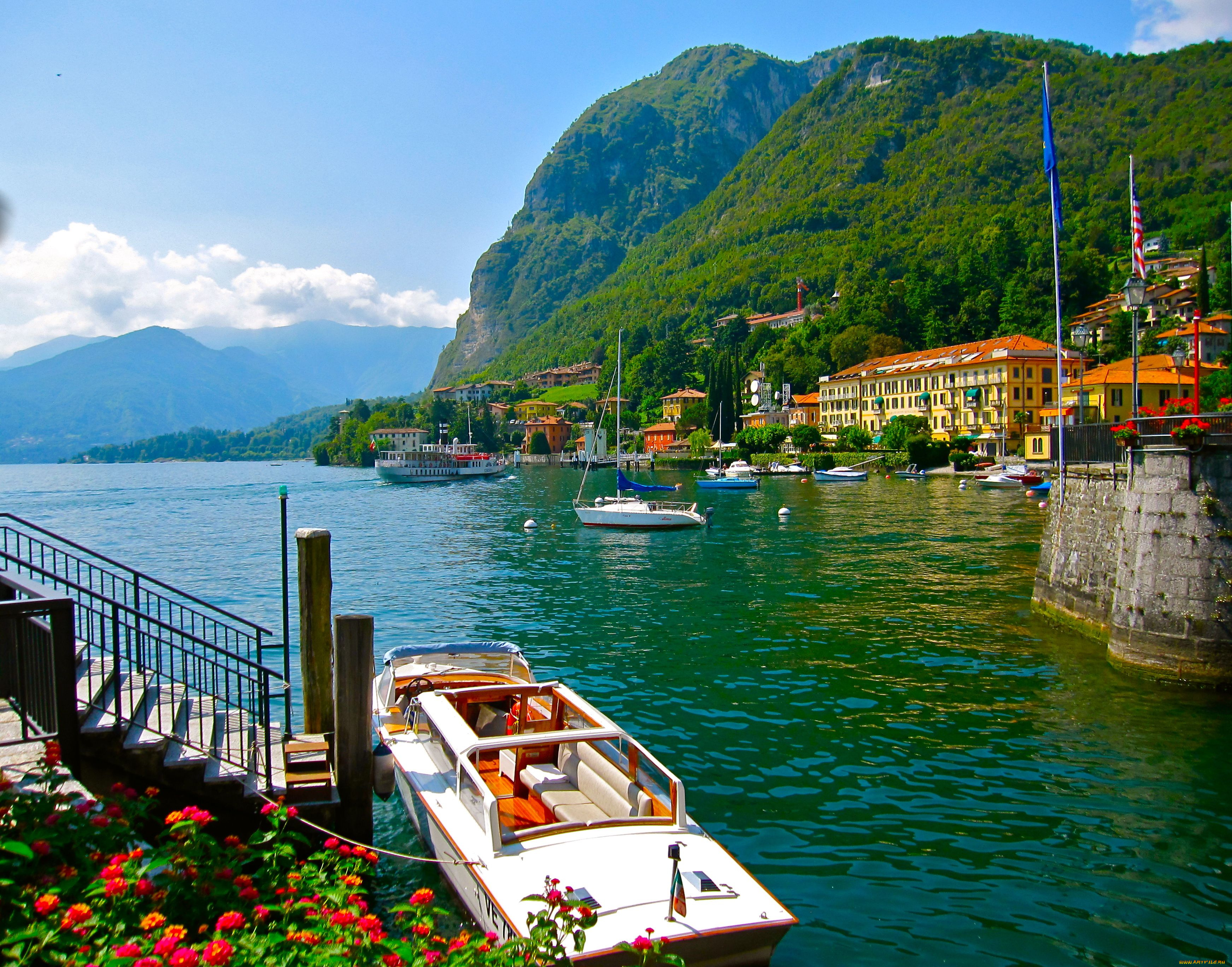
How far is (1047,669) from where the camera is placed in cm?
1562

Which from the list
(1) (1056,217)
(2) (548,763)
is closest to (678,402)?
(1) (1056,217)

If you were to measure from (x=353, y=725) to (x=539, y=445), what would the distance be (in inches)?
6106

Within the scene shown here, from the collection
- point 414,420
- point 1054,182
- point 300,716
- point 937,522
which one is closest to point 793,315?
point 414,420

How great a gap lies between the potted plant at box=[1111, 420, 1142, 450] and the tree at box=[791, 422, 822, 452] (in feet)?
310

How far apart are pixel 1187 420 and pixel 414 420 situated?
18262 centimetres

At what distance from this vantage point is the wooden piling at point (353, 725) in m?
8.38

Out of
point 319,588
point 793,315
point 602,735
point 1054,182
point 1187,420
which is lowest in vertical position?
point 602,735

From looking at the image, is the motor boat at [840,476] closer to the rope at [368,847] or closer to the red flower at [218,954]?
the rope at [368,847]

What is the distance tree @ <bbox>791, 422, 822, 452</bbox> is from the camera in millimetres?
107625

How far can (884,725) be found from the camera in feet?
42.2

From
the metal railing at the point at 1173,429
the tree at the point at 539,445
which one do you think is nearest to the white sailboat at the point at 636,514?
the metal railing at the point at 1173,429

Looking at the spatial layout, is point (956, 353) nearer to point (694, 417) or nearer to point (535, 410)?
point (694, 417)

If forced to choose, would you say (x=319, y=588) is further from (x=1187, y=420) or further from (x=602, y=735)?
(x=1187, y=420)

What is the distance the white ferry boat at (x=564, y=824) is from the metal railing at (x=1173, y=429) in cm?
1073
